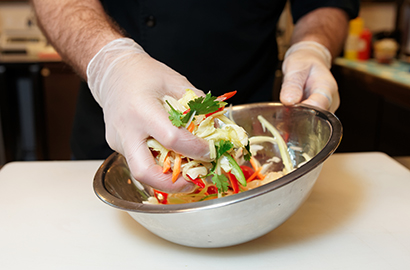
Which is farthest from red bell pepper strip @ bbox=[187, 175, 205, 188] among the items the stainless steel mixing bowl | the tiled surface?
the tiled surface

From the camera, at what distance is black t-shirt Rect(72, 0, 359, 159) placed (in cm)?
130

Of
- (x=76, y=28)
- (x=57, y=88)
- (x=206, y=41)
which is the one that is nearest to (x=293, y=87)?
(x=206, y=41)

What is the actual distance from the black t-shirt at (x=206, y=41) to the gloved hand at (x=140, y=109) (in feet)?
1.30

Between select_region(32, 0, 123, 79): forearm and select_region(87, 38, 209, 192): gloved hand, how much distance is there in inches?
2.7

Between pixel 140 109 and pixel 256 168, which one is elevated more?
pixel 140 109

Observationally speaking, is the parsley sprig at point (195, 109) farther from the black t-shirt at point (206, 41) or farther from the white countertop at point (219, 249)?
the black t-shirt at point (206, 41)

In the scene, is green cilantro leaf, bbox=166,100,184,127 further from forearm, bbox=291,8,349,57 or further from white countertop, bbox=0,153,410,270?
forearm, bbox=291,8,349,57

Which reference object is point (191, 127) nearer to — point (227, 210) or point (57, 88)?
point (227, 210)

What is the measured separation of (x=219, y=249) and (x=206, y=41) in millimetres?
793

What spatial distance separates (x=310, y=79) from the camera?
3.84ft

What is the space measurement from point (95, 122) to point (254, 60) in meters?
0.66

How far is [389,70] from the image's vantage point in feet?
8.54

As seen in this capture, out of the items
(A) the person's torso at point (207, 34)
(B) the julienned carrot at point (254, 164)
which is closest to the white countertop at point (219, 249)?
(B) the julienned carrot at point (254, 164)

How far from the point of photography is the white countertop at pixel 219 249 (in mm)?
750
